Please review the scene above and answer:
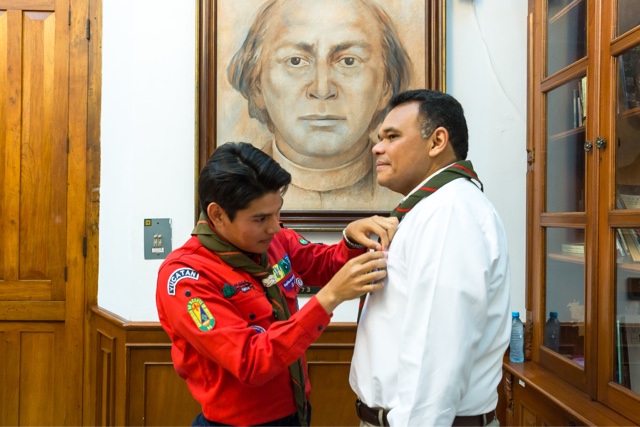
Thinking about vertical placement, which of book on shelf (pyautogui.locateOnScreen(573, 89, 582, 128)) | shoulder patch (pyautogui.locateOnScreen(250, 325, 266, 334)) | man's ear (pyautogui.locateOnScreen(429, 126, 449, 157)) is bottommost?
shoulder patch (pyautogui.locateOnScreen(250, 325, 266, 334))

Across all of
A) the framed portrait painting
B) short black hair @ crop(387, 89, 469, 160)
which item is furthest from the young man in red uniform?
the framed portrait painting

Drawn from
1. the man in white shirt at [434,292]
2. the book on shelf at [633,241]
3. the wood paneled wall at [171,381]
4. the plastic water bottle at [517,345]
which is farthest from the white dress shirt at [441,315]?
the wood paneled wall at [171,381]

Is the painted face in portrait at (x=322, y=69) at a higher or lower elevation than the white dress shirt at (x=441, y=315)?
higher

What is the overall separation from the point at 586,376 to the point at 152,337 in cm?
189

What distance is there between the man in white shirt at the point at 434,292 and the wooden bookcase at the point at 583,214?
0.67 meters

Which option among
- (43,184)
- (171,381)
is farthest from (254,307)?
(43,184)

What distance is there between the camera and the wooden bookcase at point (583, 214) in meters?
1.65

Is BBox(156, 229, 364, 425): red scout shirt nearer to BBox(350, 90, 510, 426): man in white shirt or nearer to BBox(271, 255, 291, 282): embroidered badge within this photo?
BBox(271, 255, 291, 282): embroidered badge

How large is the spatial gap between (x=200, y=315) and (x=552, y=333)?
1.50 meters

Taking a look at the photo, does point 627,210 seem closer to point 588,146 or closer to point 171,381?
point 588,146

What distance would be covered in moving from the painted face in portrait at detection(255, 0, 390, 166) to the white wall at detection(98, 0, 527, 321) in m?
0.37

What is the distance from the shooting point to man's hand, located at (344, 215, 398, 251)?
126 cm

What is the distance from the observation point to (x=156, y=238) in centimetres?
262

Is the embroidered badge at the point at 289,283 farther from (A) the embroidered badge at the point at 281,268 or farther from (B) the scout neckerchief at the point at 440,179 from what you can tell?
(B) the scout neckerchief at the point at 440,179
